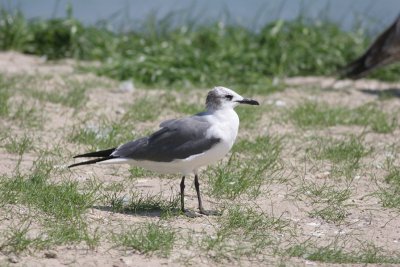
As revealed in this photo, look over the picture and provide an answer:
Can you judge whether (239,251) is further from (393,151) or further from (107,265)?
(393,151)

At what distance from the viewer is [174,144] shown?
5.37m

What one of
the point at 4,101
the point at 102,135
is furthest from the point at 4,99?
the point at 102,135

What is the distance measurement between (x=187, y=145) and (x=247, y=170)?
3.20 ft

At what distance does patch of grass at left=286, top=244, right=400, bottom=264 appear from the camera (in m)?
4.69

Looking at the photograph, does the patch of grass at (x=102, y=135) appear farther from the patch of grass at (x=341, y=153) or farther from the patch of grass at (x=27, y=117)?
the patch of grass at (x=341, y=153)

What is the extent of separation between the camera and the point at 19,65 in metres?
9.69

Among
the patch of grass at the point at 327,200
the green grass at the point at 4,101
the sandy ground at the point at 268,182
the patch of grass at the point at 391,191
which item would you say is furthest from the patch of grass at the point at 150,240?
the green grass at the point at 4,101

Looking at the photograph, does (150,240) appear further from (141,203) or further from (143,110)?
(143,110)


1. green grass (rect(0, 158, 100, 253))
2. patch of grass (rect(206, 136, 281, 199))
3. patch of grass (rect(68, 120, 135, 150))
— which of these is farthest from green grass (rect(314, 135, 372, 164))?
green grass (rect(0, 158, 100, 253))

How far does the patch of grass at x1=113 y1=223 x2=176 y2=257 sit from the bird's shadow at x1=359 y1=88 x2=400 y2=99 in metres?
4.97

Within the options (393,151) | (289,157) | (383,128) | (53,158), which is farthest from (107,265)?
(383,128)

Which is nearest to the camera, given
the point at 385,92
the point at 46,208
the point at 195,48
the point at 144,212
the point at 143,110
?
the point at 46,208

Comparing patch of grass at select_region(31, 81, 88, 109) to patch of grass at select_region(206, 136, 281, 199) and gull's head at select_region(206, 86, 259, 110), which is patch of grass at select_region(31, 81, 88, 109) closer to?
patch of grass at select_region(206, 136, 281, 199)

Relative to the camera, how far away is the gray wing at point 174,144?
5312 millimetres
